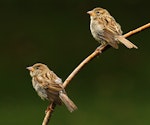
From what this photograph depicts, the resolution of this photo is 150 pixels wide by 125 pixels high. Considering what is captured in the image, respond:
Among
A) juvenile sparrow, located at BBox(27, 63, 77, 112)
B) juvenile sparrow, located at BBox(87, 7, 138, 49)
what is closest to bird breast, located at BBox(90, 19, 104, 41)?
juvenile sparrow, located at BBox(87, 7, 138, 49)

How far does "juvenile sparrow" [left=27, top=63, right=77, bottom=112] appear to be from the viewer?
4.26 ft

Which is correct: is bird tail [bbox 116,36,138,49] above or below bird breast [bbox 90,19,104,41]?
below

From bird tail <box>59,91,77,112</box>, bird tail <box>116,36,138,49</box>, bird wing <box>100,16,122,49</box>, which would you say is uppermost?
bird wing <box>100,16,122,49</box>

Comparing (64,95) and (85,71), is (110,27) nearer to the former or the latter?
(64,95)

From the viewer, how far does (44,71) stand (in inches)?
58.4

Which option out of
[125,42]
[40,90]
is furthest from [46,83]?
[125,42]

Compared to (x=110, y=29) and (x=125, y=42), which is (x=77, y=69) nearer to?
(x=125, y=42)

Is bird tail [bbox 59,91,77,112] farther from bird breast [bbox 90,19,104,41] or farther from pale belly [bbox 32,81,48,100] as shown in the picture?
bird breast [bbox 90,19,104,41]

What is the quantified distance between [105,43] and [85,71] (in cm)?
179

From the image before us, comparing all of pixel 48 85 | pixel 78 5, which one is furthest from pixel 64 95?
pixel 78 5

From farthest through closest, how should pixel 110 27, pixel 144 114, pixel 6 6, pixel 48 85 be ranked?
pixel 6 6 → pixel 144 114 → pixel 110 27 → pixel 48 85

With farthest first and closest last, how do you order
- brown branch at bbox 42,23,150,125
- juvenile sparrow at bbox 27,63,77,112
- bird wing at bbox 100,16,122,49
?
1. bird wing at bbox 100,16,122,49
2. juvenile sparrow at bbox 27,63,77,112
3. brown branch at bbox 42,23,150,125

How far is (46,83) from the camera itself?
1434 mm

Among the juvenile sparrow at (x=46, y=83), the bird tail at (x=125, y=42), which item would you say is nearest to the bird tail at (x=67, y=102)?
the juvenile sparrow at (x=46, y=83)
